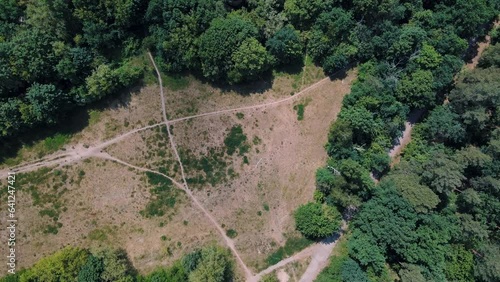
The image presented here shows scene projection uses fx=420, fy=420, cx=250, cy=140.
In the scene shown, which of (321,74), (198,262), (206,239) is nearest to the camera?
(198,262)

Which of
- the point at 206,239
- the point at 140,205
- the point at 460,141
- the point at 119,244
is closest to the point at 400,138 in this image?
the point at 460,141

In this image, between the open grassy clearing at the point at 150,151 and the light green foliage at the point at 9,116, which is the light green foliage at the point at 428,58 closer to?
the open grassy clearing at the point at 150,151

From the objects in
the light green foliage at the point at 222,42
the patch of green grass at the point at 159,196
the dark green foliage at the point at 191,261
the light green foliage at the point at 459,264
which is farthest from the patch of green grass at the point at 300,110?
the light green foliage at the point at 459,264

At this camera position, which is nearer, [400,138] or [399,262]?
[399,262]

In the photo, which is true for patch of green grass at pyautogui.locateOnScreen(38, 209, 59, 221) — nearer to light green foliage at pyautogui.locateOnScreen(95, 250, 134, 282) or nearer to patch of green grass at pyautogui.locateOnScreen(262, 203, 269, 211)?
light green foliage at pyautogui.locateOnScreen(95, 250, 134, 282)

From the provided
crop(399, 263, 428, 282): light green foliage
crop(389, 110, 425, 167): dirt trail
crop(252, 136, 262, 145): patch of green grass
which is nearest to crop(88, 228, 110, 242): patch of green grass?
crop(252, 136, 262, 145): patch of green grass

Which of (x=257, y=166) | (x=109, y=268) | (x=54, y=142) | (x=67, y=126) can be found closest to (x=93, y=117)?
(x=67, y=126)

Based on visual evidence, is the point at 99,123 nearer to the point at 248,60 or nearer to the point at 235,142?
the point at 235,142

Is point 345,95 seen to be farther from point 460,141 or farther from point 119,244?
point 119,244
